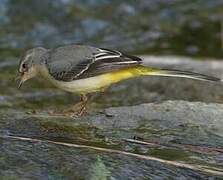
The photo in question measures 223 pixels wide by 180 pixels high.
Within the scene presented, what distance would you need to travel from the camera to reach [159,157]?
18.4 feet

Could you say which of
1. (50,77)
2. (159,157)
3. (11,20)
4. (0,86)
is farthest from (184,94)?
(11,20)

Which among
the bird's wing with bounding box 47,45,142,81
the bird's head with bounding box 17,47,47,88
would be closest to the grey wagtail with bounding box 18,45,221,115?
the bird's wing with bounding box 47,45,142,81

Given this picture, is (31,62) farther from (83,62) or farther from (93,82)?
(93,82)

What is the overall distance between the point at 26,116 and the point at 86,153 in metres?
1.22

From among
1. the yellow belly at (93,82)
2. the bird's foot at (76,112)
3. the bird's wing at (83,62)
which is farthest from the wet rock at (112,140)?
the bird's wing at (83,62)

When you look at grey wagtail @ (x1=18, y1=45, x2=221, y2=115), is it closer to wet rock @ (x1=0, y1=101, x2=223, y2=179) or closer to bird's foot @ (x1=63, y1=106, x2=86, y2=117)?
bird's foot @ (x1=63, y1=106, x2=86, y2=117)

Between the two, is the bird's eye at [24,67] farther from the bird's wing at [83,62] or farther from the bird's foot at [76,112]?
the bird's foot at [76,112]

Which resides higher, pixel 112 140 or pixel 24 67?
pixel 24 67

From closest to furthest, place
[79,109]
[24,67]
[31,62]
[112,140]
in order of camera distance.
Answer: [112,140]
[79,109]
[31,62]
[24,67]

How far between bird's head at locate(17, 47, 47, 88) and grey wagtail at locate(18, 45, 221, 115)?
0.38 ft

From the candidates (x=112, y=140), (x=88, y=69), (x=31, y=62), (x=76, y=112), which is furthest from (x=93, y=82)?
(x=112, y=140)

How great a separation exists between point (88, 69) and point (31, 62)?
0.68 meters

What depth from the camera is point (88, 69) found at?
273 inches

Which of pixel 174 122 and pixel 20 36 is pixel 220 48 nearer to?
pixel 20 36
